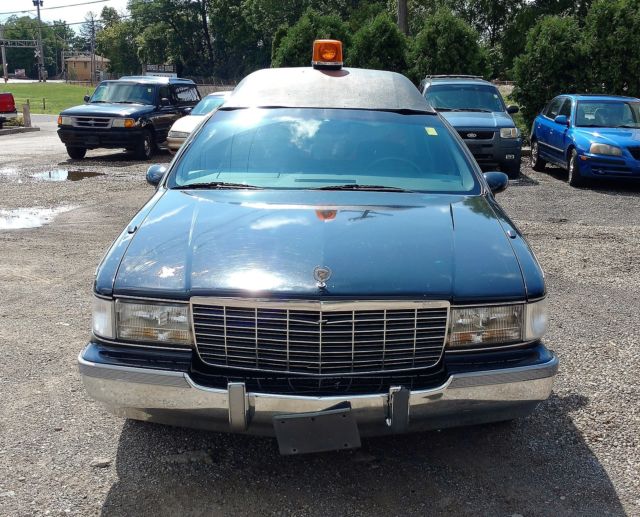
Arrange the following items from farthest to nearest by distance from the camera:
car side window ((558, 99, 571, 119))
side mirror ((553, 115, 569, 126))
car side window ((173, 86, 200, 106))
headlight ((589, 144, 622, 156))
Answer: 1. car side window ((173, 86, 200, 106))
2. car side window ((558, 99, 571, 119))
3. side mirror ((553, 115, 569, 126))
4. headlight ((589, 144, 622, 156))

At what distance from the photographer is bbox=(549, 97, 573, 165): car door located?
12.5 m

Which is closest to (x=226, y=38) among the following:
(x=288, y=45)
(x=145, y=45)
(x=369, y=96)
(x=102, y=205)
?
(x=145, y=45)

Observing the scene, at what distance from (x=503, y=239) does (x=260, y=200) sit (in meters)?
1.23

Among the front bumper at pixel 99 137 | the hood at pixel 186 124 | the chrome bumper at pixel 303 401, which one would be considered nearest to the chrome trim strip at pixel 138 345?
the chrome bumper at pixel 303 401

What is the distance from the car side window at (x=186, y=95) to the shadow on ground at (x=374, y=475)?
15.0 meters

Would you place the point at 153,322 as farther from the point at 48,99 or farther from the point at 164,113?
the point at 48,99

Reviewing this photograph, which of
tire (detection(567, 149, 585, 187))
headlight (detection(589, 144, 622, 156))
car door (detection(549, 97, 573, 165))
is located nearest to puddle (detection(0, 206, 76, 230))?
tire (detection(567, 149, 585, 187))

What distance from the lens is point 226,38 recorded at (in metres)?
77.2

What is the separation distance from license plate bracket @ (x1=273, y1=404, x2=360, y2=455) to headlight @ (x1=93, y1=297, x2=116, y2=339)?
0.82 meters

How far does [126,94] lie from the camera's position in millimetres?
16797

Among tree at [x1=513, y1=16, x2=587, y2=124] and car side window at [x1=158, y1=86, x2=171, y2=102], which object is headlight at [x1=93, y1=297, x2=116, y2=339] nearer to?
car side window at [x1=158, y1=86, x2=171, y2=102]

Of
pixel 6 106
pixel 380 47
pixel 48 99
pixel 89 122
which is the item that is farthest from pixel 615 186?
pixel 48 99

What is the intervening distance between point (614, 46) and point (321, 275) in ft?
54.1

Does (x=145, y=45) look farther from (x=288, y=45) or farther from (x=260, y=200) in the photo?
(x=260, y=200)
